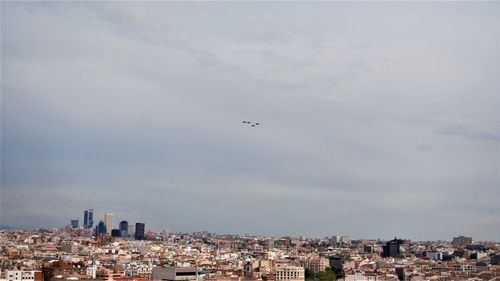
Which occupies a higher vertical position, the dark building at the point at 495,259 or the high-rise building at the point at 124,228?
the high-rise building at the point at 124,228

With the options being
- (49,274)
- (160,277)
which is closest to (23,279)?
(49,274)

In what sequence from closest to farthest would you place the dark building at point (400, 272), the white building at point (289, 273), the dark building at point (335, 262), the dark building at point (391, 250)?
the white building at point (289, 273)
the dark building at point (400, 272)
the dark building at point (335, 262)
the dark building at point (391, 250)

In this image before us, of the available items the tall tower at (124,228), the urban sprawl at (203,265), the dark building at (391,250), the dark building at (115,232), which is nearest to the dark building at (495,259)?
the urban sprawl at (203,265)

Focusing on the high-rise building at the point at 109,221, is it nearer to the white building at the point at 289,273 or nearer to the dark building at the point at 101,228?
the dark building at the point at 101,228

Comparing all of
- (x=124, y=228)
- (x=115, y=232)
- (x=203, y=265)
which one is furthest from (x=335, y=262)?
(x=124, y=228)

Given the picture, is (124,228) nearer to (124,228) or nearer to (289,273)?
(124,228)

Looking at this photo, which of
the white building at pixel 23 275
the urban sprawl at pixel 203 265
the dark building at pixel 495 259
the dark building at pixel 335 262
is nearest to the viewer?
the white building at pixel 23 275

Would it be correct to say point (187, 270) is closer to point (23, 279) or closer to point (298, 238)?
point (23, 279)

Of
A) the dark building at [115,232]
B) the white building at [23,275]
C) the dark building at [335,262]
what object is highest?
the dark building at [115,232]

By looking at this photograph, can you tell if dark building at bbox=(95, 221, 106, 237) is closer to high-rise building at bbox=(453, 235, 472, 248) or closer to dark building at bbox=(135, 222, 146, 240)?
dark building at bbox=(135, 222, 146, 240)

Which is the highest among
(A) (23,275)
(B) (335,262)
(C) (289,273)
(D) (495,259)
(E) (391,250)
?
(E) (391,250)

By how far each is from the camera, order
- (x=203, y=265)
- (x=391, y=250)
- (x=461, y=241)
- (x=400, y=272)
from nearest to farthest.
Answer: (x=203, y=265) → (x=400, y=272) → (x=391, y=250) → (x=461, y=241)

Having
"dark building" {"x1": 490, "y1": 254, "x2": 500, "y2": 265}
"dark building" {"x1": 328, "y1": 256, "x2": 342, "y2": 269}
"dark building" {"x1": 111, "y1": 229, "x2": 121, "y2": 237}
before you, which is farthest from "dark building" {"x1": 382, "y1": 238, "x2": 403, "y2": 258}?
"dark building" {"x1": 111, "y1": 229, "x2": 121, "y2": 237}
